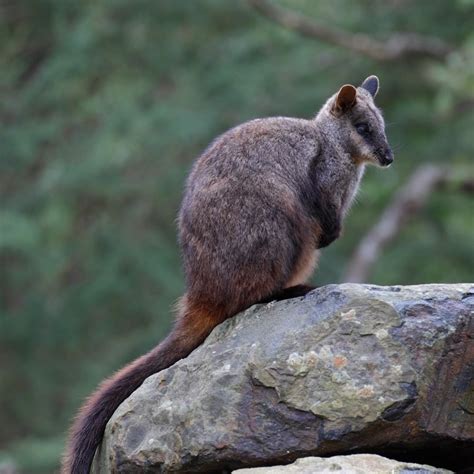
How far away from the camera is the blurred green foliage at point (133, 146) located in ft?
71.3

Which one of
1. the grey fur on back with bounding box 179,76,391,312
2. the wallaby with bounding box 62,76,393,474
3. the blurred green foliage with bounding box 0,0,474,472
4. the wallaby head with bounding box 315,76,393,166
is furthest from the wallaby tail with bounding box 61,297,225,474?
the blurred green foliage with bounding box 0,0,474,472

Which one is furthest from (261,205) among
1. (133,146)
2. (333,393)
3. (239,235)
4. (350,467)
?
(133,146)

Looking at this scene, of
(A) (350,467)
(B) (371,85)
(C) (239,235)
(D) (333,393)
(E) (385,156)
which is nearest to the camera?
(A) (350,467)

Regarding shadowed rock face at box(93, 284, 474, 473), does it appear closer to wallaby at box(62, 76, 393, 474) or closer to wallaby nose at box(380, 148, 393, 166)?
wallaby at box(62, 76, 393, 474)

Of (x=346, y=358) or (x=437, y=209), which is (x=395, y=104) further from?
(x=346, y=358)

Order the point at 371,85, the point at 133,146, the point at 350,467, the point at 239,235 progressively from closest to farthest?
the point at 350,467 → the point at 239,235 → the point at 371,85 → the point at 133,146

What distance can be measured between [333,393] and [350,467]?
0.46 meters

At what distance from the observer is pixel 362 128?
7594 mm

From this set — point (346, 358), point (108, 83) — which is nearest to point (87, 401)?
point (346, 358)

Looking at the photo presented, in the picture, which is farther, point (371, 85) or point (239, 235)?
point (371, 85)

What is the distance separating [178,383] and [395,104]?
16681 mm

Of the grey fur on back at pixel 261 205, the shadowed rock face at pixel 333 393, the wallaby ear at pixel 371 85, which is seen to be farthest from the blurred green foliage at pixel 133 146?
the shadowed rock face at pixel 333 393

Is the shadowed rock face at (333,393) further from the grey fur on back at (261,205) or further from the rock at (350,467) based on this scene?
the grey fur on back at (261,205)

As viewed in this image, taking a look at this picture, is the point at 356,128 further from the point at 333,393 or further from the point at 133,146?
the point at 133,146
